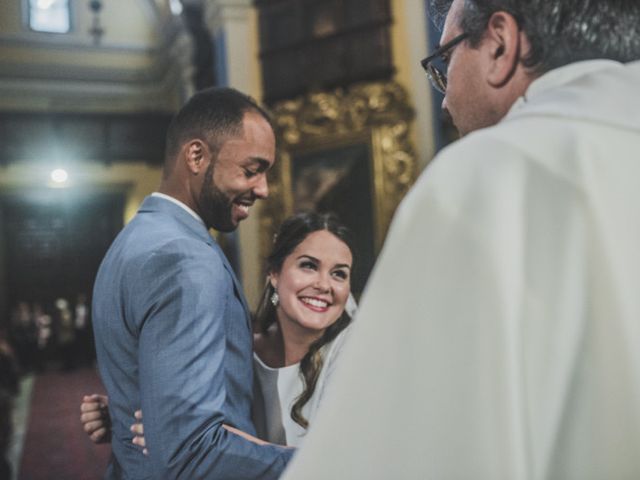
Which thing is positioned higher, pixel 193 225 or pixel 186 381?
pixel 193 225

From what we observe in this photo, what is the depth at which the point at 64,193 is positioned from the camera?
1342cm

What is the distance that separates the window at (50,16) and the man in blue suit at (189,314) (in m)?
12.9

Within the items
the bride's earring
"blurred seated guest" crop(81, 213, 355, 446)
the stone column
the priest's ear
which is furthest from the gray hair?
the stone column

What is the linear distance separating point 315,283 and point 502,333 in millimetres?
1704

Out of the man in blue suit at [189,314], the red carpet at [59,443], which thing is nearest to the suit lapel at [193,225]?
the man in blue suit at [189,314]

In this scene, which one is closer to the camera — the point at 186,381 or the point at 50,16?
the point at 186,381

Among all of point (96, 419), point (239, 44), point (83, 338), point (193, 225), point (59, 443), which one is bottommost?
point (83, 338)

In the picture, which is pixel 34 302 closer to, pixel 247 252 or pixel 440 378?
pixel 247 252

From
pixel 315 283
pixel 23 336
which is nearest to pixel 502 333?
pixel 315 283

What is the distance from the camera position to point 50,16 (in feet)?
44.5

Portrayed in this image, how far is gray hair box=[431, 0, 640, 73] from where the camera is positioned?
1010mm

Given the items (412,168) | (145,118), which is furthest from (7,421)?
(145,118)

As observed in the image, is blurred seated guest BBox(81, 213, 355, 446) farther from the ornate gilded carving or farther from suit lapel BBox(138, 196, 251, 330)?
the ornate gilded carving

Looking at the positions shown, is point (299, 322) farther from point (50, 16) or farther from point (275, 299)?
point (50, 16)
